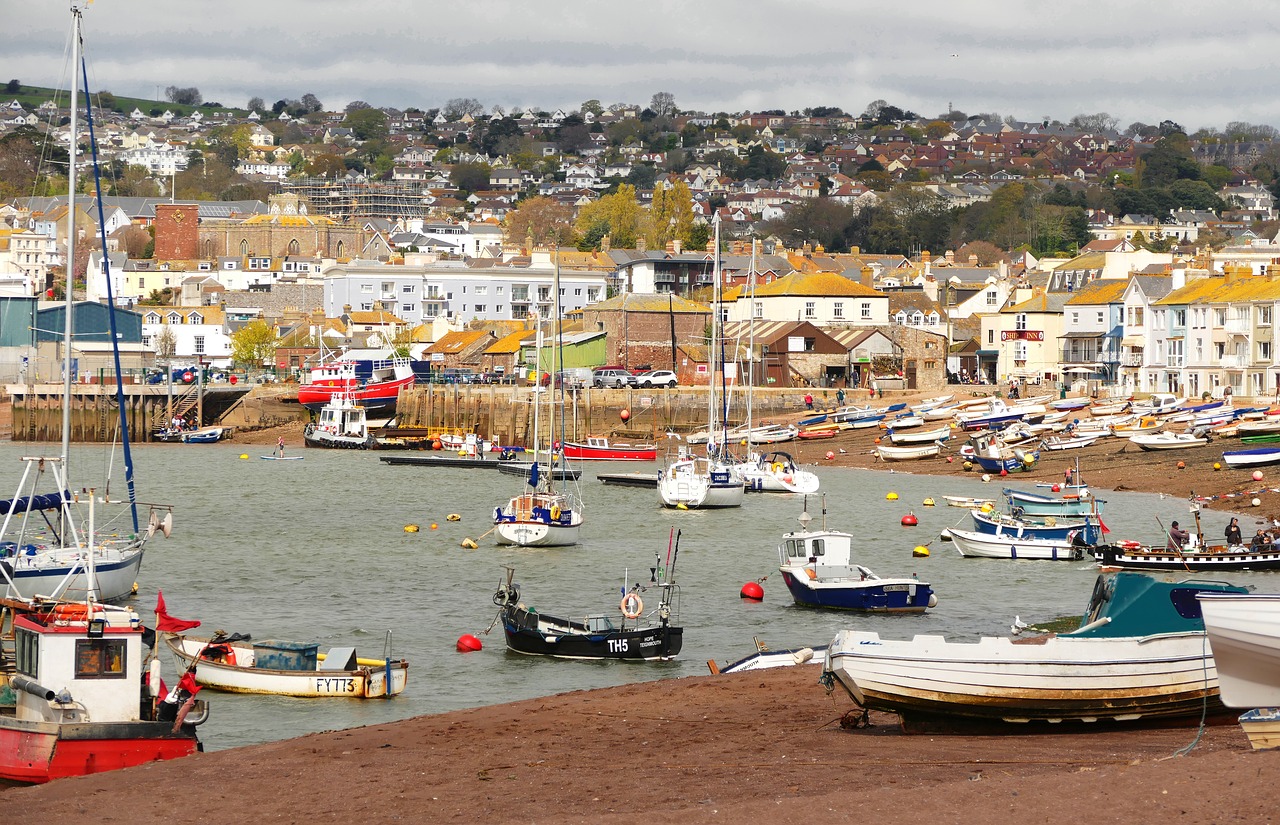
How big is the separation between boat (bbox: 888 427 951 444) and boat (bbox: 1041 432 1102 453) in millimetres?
4381

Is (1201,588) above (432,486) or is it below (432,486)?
above

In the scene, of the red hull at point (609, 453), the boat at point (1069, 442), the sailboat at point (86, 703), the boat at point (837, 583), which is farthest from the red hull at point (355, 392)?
the sailboat at point (86, 703)

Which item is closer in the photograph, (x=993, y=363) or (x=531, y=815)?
(x=531, y=815)

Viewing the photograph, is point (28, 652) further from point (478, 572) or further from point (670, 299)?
point (670, 299)

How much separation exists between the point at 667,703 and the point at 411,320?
9934cm

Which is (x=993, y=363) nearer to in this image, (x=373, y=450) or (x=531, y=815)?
(x=373, y=450)

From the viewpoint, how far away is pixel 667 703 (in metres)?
21.8

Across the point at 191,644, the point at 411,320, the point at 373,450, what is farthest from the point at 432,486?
the point at 411,320

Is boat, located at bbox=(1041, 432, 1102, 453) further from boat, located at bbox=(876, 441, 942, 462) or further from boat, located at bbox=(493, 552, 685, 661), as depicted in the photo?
boat, located at bbox=(493, 552, 685, 661)

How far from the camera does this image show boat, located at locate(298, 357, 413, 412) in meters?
83.8

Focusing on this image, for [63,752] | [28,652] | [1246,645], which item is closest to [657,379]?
[28,652]

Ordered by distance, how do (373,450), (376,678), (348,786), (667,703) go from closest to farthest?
(348,786) → (667,703) → (376,678) → (373,450)

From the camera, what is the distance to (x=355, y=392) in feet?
275

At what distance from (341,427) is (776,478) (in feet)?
110
